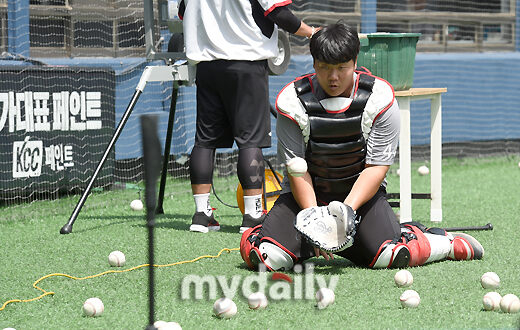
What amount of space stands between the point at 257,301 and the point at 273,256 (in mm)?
857

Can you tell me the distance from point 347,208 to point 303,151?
1.60ft

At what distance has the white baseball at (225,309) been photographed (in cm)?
340

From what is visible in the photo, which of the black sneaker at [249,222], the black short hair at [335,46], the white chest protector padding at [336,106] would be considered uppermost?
the black short hair at [335,46]

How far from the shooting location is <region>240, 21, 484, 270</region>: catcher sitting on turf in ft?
14.3

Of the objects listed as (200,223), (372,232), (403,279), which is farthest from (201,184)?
(403,279)

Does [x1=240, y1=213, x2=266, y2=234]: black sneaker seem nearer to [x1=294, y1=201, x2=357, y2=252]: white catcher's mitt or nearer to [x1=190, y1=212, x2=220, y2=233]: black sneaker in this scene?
[x1=190, y1=212, x2=220, y2=233]: black sneaker

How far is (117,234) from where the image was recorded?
5809mm

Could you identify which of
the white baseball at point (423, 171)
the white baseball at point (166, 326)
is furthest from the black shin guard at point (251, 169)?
the white baseball at point (423, 171)

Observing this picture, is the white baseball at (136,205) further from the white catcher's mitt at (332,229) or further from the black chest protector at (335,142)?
the white catcher's mitt at (332,229)

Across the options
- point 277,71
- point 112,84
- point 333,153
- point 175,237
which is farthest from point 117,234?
point 112,84

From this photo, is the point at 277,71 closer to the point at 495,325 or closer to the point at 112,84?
the point at 112,84

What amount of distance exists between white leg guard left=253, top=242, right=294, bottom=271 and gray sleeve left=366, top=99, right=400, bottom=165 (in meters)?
0.65

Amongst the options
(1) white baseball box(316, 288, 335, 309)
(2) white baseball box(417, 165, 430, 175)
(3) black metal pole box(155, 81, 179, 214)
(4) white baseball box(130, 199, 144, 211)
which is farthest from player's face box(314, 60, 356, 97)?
(2) white baseball box(417, 165, 430, 175)

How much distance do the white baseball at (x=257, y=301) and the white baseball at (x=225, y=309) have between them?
0.37 feet
